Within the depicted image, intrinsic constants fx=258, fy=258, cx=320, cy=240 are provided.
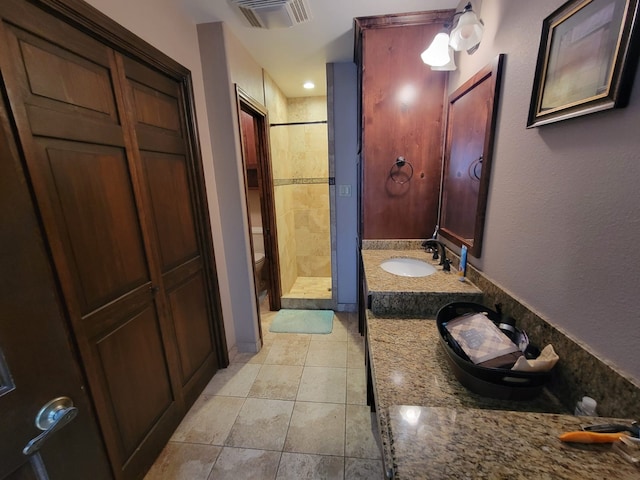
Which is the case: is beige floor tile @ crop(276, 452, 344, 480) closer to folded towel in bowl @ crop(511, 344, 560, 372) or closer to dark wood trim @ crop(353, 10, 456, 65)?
folded towel in bowl @ crop(511, 344, 560, 372)

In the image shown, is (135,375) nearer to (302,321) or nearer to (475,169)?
(302,321)

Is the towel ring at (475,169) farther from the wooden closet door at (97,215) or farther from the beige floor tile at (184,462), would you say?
the beige floor tile at (184,462)

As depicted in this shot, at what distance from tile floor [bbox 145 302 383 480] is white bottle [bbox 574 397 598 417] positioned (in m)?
1.03

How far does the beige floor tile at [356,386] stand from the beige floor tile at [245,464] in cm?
57

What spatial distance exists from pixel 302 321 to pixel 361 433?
131 centimetres

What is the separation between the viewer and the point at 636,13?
0.58m

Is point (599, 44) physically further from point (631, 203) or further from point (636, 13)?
point (631, 203)

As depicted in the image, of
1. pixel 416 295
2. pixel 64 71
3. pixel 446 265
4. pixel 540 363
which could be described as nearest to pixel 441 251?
pixel 446 265

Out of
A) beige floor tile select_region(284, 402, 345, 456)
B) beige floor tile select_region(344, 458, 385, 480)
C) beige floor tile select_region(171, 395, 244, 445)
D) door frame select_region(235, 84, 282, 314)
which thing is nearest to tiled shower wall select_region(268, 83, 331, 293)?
door frame select_region(235, 84, 282, 314)

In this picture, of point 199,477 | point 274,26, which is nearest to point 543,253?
point 199,477

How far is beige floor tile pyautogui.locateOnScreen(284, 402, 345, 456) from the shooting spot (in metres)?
1.43

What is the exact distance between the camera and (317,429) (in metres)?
1.54

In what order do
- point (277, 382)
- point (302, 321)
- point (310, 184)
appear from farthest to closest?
1. point (310, 184)
2. point (302, 321)
3. point (277, 382)

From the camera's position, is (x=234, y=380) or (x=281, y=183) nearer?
(x=234, y=380)
